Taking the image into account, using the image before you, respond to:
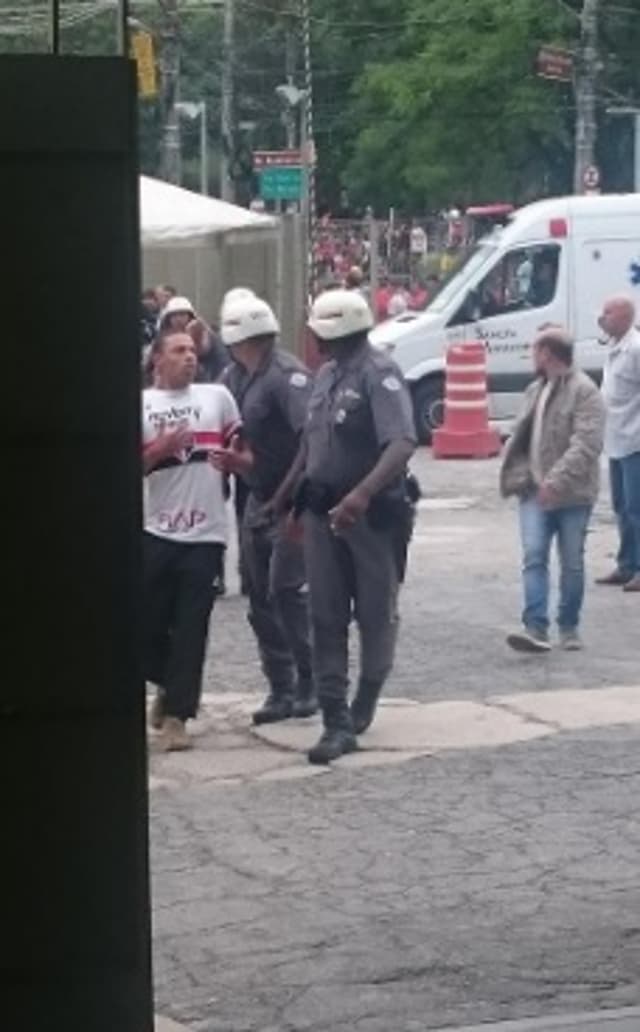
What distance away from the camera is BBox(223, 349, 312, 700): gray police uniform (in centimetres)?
1187

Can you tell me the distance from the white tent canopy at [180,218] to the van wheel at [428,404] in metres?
2.65

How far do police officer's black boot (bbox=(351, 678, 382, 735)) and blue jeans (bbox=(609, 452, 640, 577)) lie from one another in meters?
5.43

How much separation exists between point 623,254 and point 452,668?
52.3 ft

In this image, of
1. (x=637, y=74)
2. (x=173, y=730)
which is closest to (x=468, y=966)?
(x=173, y=730)

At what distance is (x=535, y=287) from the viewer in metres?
28.7

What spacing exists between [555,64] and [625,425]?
27.1 metres

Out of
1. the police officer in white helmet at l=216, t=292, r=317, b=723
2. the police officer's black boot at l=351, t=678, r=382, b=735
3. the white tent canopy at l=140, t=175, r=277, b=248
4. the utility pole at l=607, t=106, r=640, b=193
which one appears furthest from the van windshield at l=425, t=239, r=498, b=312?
the utility pole at l=607, t=106, r=640, b=193

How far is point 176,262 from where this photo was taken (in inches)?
1321

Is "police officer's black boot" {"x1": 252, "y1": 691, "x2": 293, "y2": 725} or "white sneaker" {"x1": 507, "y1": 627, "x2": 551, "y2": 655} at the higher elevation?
"police officer's black boot" {"x1": 252, "y1": 691, "x2": 293, "y2": 725}

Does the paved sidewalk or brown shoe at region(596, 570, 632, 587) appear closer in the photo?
the paved sidewalk

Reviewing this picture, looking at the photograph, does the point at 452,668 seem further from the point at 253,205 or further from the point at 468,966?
the point at 253,205

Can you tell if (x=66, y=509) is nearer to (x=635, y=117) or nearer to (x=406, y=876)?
(x=406, y=876)

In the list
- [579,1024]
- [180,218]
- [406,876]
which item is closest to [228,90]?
[180,218]

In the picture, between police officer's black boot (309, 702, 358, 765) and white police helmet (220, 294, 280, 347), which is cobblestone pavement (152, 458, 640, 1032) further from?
white police helmet (220, 294, 280, 347)
